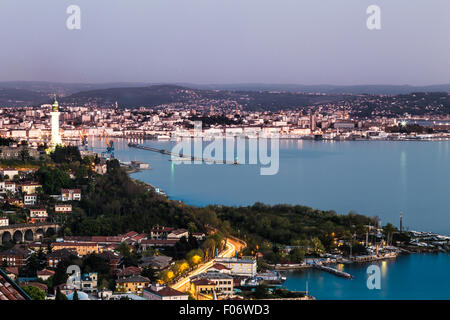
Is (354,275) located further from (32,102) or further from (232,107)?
(232,107)

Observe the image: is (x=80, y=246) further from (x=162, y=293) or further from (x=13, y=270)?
(x=162, y=293)

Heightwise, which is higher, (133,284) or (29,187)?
(29,187)

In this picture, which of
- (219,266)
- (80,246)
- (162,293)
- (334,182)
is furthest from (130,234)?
(334,182)

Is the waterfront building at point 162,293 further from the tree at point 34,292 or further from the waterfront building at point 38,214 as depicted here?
the waterfront building at point 38,214

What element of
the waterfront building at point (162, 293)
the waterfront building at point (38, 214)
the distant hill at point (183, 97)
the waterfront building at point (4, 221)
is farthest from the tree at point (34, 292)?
the distant hill at point (183, 97)
